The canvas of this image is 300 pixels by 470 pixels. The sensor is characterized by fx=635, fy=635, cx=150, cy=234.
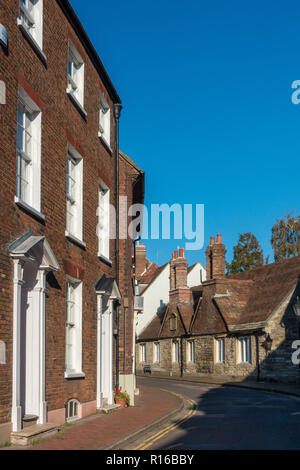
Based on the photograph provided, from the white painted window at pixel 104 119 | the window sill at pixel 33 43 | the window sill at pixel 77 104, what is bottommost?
the window sill at pixel 77 104

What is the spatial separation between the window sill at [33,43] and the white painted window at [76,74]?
7.92 feet

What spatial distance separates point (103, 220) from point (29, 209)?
636 centimetres

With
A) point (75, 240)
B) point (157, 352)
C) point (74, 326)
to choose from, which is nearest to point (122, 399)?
point (74, 326)

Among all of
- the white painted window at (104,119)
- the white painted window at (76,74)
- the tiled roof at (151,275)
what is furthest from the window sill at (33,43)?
the tiled roof at (151,275)

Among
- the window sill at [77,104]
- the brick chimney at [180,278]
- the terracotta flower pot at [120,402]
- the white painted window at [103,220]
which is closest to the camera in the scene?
the window sill at [77,104]

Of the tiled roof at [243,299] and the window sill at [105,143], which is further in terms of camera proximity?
the tiled roof at [243,299]

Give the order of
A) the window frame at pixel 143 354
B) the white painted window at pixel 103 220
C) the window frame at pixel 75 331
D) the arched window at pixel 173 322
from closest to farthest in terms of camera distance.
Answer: the window frame at pixel 75 331 → the white painted window at pixel 103 220 → the arched window at pixel 173 322 → the window frame at pixel 143 354

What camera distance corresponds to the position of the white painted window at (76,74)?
15430 millimetres

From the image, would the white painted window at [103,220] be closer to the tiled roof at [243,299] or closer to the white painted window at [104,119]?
the white painted window at [104,119]

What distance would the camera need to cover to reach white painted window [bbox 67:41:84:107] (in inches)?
607

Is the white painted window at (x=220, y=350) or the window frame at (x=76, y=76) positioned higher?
the window frame at (x=76, y=76)

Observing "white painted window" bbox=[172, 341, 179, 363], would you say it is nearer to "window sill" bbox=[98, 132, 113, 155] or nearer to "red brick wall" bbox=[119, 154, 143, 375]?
"red brick wall" bbox=[119, 154, 143, 375]

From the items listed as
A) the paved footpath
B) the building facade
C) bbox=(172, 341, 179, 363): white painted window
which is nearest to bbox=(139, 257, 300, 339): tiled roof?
bbox=(172, 341, 179, 363): white painted window

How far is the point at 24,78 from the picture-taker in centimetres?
1180
